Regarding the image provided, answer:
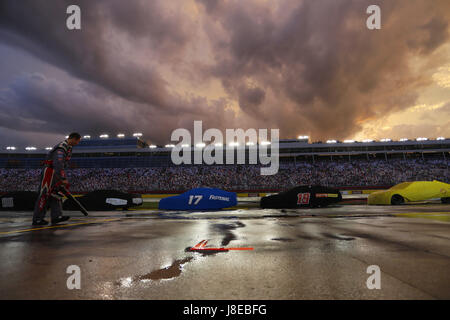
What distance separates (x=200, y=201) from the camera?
9.96 meters

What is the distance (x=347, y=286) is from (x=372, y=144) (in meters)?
46.7

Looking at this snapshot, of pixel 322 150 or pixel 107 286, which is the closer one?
pixel 107 286

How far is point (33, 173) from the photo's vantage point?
4031 cm

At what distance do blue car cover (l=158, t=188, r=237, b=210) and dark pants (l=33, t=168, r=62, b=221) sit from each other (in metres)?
5.51

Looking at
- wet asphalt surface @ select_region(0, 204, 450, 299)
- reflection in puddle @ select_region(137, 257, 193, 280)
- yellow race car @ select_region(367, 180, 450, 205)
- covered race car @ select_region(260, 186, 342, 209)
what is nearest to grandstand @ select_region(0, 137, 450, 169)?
yellow race car @ select_region(367, 180, 450, 205)

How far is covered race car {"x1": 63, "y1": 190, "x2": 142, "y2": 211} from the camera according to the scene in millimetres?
9938

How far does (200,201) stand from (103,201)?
178 inches

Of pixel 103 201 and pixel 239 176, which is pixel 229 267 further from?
pixel 239 176

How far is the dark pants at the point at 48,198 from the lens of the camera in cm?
470

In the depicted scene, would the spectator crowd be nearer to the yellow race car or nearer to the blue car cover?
the yellow race car
